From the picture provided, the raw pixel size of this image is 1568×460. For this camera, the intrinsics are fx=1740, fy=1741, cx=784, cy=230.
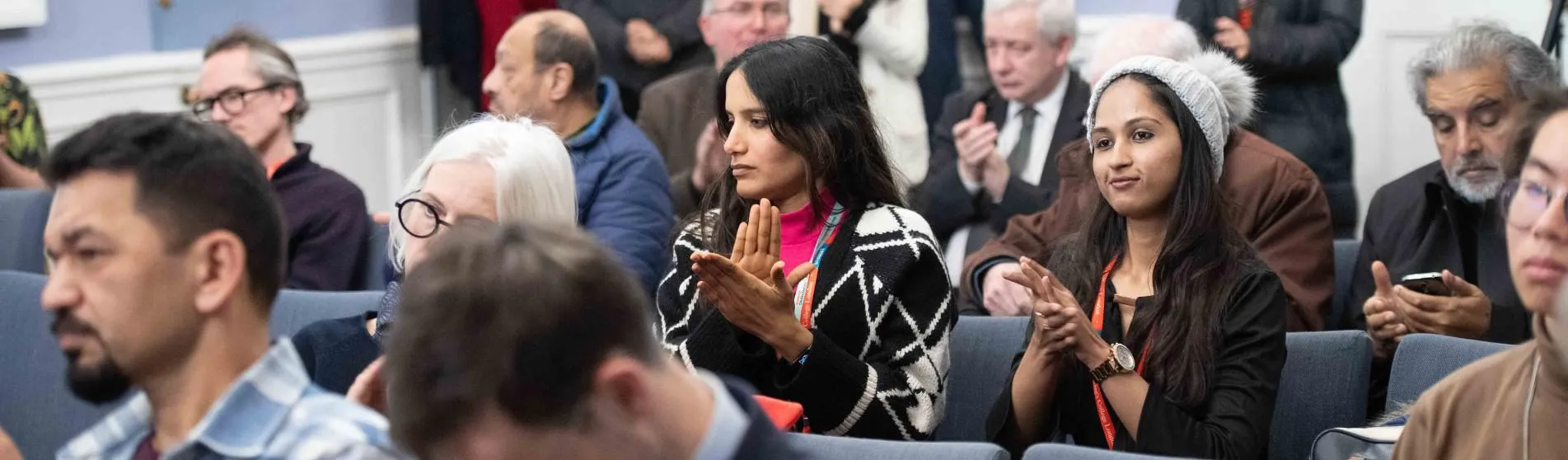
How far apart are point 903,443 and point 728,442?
703 millimetres

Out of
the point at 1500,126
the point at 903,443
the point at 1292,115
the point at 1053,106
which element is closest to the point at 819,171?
the point at 903,443

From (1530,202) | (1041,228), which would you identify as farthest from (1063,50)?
(1530,202)

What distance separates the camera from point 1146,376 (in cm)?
243

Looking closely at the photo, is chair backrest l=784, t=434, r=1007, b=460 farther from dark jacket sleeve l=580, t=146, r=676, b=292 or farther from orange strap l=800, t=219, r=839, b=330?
dark jacket sleeve l=580, t=146, r=676, b=292

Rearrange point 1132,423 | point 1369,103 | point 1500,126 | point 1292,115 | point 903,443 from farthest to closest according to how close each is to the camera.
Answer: point 1369,103 → point 1292,115 → point 1500,126 → point 1132,423 → point 903,443

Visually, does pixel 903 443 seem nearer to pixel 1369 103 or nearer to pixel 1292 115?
pixel 1292 115

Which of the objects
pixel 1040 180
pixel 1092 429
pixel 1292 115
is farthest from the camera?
pixel 1292 115

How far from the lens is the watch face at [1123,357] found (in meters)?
2.36

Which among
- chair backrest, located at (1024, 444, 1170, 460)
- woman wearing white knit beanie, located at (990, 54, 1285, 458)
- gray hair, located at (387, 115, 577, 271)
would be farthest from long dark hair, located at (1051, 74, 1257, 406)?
gray hair, located at (387, 115, 577, 271)

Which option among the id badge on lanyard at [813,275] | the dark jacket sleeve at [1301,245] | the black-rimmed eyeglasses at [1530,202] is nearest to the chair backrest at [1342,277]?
the dark jacket sleeve at [1301,245]

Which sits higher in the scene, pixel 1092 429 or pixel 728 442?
pixel 728 442

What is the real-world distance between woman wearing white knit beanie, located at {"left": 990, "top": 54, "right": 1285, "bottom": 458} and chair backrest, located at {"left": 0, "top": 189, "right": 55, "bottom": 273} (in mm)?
2344

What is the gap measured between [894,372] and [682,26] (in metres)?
2.87

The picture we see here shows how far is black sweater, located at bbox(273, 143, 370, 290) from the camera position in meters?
3.71
